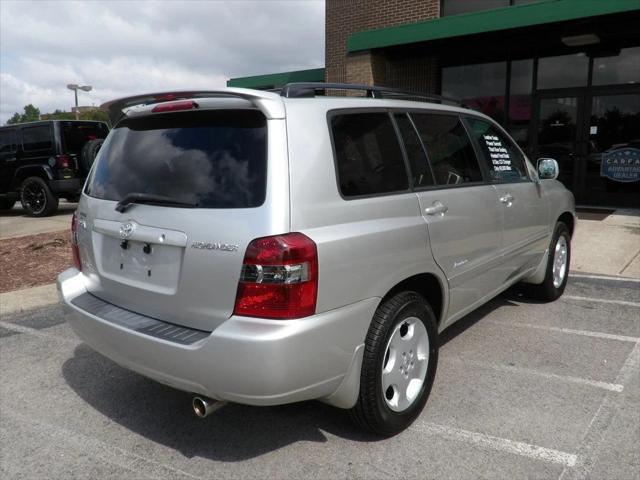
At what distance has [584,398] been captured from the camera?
336 centimetres

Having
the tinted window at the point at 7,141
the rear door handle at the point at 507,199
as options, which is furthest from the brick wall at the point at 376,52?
the rear door handle at the point at 507,199

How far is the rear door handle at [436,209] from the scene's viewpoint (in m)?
3.09

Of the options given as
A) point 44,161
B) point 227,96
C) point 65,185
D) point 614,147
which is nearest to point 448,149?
point 227,96

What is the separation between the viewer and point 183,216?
8.21 feet

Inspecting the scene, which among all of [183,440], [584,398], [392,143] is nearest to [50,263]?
[183,440]

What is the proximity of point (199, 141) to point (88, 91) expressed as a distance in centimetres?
3535

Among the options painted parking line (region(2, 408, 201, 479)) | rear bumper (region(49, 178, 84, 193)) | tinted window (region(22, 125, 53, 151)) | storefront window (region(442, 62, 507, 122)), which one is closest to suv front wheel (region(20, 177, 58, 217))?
rear bumper (region(49, 178, 84, 193))

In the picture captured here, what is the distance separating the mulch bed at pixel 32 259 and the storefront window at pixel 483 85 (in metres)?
8.52

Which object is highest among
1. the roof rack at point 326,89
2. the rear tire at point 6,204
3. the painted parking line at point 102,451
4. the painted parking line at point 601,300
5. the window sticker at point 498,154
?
the roof rack at point 326,89

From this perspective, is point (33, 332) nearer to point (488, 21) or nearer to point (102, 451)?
point (102, 451)

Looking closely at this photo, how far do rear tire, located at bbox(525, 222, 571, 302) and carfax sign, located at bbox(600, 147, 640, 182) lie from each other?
6.32 m

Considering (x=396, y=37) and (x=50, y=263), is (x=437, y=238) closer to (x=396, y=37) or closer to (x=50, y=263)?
(x=50, y=263)

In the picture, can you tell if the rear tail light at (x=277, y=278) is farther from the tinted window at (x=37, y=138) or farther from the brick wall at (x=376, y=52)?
the tinted window at (x=37, y=138)

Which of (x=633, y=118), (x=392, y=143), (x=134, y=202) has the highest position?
(x=633, y=118)
